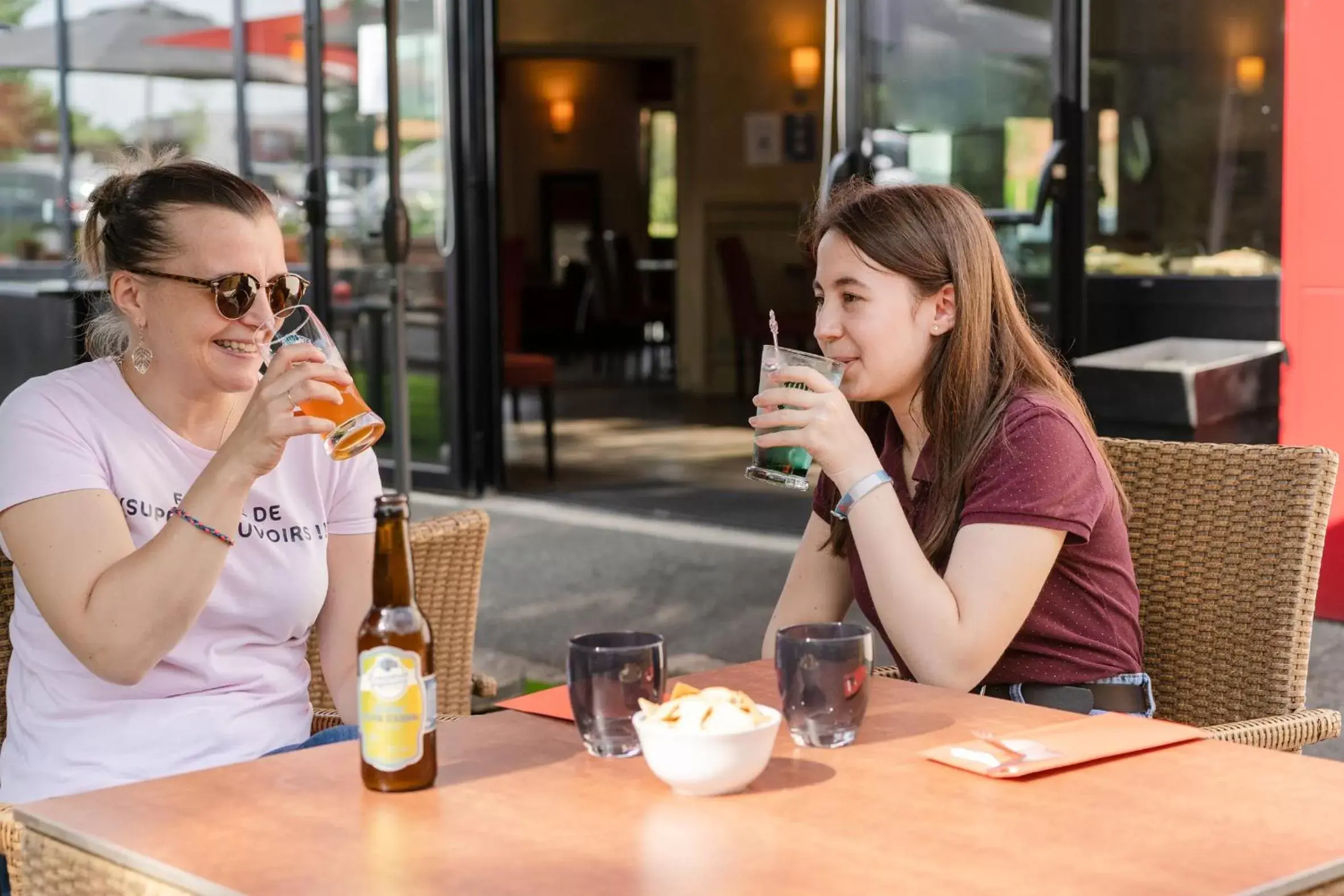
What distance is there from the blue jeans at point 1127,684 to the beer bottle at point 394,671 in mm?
847

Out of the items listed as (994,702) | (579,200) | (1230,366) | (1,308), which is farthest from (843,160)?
(579,200)

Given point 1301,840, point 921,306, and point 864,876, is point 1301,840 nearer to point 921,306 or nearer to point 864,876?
point 864,876

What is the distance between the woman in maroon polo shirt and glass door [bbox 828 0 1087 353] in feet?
12.2

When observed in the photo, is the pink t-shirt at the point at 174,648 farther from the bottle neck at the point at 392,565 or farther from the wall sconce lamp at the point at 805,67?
the wall sconce lamp at the point at 805,67

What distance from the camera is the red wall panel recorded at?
4672 millimetres

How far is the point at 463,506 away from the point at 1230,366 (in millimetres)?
3068

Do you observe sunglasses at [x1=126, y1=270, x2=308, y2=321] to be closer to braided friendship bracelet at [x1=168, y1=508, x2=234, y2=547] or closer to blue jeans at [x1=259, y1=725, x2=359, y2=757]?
braided friendship bracelet at [x1=168, y1=508, x2=234, y2=547]

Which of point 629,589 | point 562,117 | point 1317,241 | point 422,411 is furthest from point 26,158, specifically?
point 1317,241

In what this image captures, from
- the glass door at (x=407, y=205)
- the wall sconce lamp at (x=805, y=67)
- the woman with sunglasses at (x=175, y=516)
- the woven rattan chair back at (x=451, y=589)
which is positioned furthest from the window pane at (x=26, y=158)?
the woman with sunglasses at (x=175, y=516)

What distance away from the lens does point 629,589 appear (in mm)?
5387

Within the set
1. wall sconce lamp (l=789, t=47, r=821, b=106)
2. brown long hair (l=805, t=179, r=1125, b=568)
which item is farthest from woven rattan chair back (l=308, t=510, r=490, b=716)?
wall sconce lamp (l=789, t=47, r=821, b=106)

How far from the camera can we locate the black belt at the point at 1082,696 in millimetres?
1971

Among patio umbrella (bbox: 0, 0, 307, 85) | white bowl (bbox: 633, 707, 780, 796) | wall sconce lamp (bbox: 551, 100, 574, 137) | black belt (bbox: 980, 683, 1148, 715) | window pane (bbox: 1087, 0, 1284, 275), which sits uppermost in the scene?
wall sconce lamp (bbox: 551, 100, 574, 137)

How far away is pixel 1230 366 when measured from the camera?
5637 millimetres
